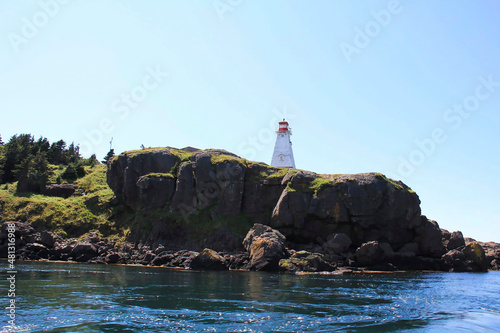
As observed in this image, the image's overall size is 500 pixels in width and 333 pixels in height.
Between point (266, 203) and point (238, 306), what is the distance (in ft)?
149

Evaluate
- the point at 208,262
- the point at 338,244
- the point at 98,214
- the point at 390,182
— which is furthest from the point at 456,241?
the point at 98,214

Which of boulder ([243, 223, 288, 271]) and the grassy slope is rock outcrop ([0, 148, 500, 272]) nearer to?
boulder ([243, 223, 288, 271])

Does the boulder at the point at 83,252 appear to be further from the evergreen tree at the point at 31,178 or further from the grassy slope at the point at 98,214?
the evergreen tree at the point at 31,178

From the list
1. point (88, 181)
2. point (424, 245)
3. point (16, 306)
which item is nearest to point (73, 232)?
point (88, 181)

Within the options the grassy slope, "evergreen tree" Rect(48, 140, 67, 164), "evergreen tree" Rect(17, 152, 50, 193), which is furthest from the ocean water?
"evergreen tree" Rect(48, 140, 67, 164)

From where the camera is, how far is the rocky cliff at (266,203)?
202 feet

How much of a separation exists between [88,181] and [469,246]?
7320 centimetres

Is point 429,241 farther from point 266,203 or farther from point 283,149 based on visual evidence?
point 283,149

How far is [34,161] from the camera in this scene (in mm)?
86688

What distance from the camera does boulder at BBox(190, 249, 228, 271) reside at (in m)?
51.1

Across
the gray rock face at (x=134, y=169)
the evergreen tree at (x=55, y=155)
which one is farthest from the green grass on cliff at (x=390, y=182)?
the evergreen tree at (x=55, y=155)

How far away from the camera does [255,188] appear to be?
69.6 metres

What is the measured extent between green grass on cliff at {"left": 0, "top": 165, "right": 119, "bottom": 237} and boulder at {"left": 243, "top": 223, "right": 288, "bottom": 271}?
28.8m

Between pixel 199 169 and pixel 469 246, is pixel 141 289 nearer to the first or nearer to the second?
pixel 199 169
